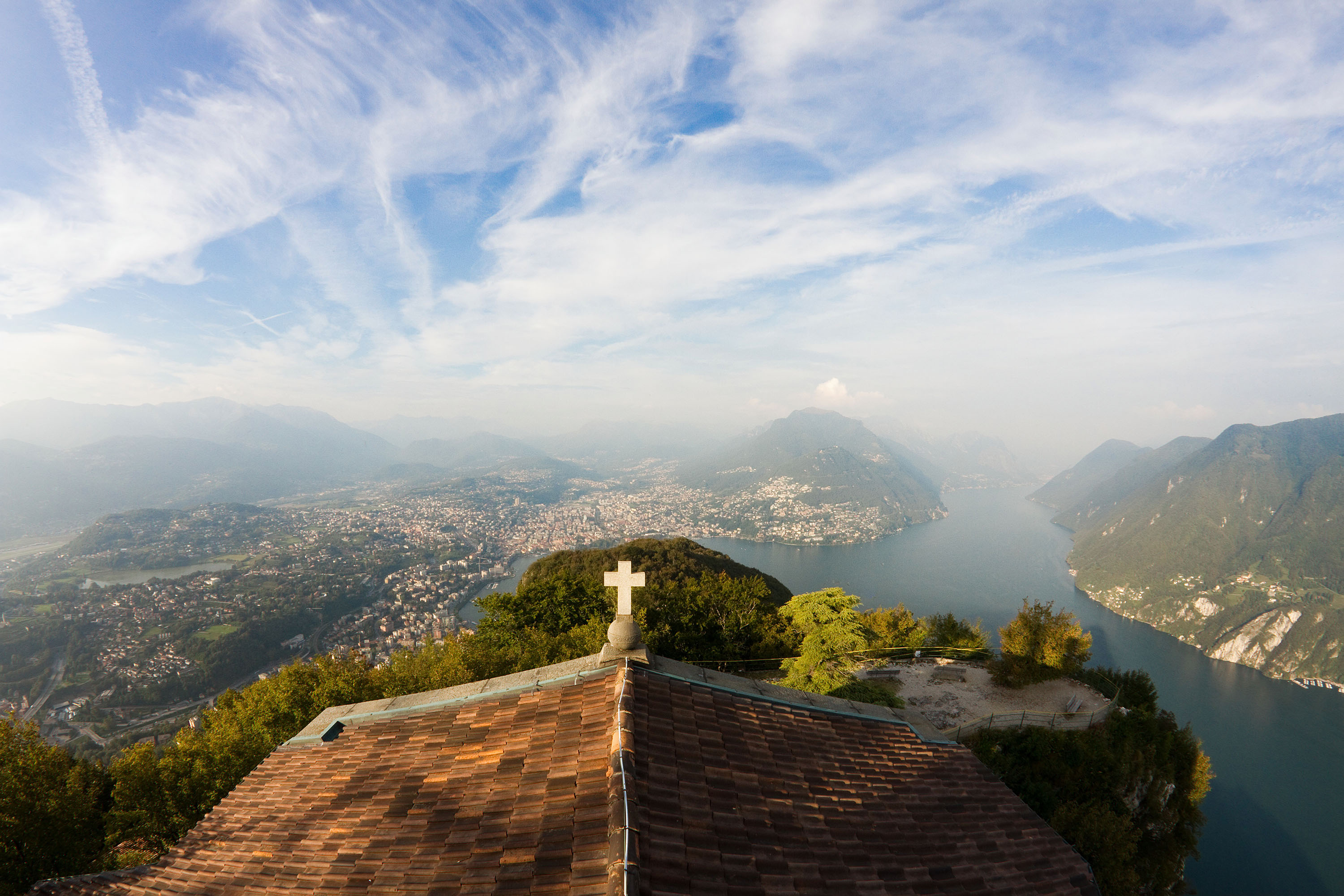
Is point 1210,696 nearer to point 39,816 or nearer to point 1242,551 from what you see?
point 1242,551

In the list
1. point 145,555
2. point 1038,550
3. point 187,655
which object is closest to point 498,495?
point 145,555

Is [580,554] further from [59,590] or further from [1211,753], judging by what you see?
[59,590]

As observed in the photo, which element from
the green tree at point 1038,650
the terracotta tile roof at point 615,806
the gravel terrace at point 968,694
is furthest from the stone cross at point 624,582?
the green tree at point 1038,650

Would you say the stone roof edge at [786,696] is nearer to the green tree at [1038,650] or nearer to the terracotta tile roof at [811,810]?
the terracotta tile roof at [811,810]

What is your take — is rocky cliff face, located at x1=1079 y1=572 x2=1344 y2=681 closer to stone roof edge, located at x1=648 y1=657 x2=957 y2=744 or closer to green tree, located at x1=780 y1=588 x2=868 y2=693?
green tree, located at x1=780 y1=588 x2=868 y2=693

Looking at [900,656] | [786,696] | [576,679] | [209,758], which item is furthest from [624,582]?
[900,656]

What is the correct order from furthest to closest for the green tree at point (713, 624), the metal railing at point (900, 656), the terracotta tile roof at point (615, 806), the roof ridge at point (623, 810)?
the green tree at point (713, 624), the metal railing at point (900, 656), the terracotta tile roof at point (615, 806), the roof ridge at point (623, 810)
